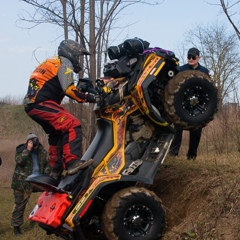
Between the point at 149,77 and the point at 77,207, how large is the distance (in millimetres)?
1908

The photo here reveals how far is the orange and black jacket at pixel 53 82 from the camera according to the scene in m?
6.00

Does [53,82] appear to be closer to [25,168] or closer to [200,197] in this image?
[200,197]

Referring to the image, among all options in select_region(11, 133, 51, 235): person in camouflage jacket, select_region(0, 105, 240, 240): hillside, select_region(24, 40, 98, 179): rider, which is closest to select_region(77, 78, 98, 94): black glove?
select_region(24, 40, 98, 179): rider

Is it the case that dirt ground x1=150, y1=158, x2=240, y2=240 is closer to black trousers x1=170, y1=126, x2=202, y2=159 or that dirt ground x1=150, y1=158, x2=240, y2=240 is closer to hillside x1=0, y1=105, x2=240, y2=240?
hillside x1=0, y1=105, x2=240, y2=240

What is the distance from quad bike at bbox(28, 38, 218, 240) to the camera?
5.62 m

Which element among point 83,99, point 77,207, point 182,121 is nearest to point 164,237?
point 77,207

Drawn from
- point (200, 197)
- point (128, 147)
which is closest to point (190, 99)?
point (128, 147)

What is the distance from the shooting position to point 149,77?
6.19 m

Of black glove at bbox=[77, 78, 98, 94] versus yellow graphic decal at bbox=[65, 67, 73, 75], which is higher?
yellow graphic decal at bbox=[65, 67, 73, 75]

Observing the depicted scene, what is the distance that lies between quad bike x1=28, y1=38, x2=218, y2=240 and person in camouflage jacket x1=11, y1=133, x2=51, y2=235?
117 inches

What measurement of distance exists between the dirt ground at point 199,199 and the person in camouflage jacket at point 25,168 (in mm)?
2845

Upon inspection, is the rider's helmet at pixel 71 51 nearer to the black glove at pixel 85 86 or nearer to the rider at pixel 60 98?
the rider at pixel 60 98

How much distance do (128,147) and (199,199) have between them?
1.14 metres

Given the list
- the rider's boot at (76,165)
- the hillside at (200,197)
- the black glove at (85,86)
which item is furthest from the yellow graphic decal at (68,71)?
the hillside at (200,197)
